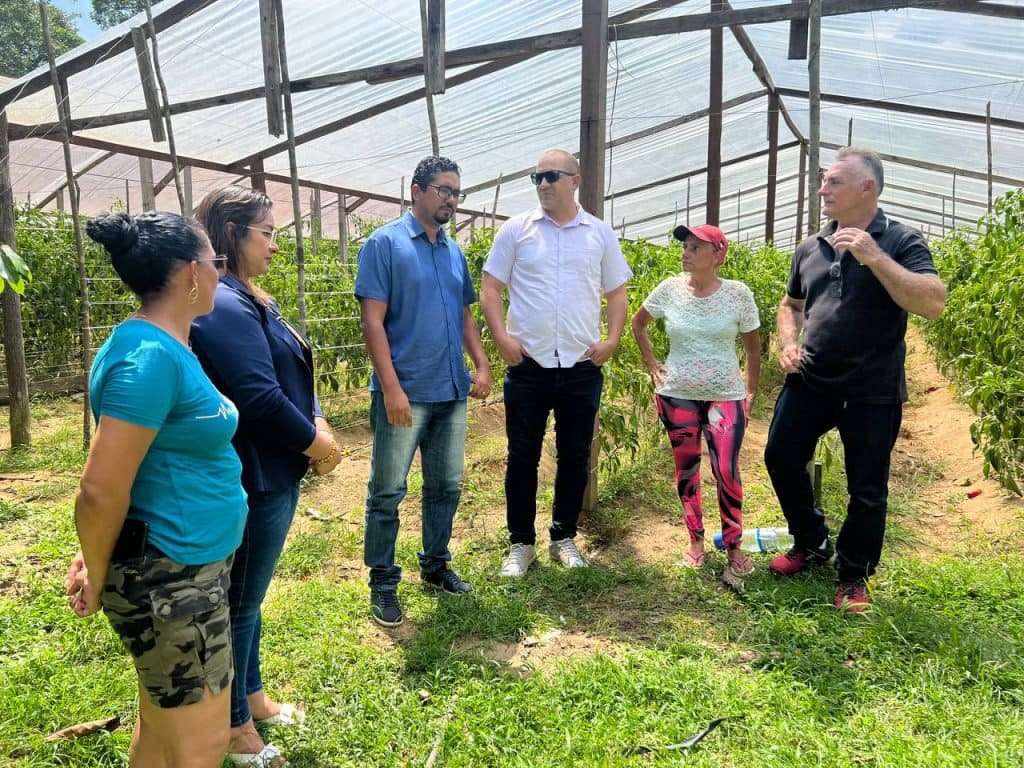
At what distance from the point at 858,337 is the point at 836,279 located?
10.0 inches

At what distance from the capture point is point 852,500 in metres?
3.03

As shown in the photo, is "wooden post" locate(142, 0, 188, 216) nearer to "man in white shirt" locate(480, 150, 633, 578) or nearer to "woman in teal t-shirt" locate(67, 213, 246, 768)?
"man in white shirt" locate(480, 150, 633, 578)

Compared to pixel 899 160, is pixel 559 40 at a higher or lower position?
higher

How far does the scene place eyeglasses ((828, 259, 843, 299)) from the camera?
9.68 feet

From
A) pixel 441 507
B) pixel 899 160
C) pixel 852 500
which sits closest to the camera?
pixel 852 500

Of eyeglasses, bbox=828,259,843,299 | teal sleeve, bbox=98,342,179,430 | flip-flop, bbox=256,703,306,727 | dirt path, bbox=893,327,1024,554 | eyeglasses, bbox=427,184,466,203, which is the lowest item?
dirt path, bbox=893,327,1024,554

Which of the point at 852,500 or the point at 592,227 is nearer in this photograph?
the point at 852,500

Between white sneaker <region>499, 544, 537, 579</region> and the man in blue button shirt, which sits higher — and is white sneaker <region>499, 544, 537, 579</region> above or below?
below

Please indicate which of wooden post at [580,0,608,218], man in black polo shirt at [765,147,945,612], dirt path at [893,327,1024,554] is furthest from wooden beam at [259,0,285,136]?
dirt path at [893,327,1024,554]

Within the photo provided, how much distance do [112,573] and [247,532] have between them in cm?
52

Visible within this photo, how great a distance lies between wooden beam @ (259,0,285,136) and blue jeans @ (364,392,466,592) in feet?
9.50

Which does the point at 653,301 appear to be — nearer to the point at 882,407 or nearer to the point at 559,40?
the point at 882,407

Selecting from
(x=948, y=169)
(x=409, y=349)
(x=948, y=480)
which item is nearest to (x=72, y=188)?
(x=409, y=349)

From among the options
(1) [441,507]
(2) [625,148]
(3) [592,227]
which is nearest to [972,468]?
(3) [592,227]
